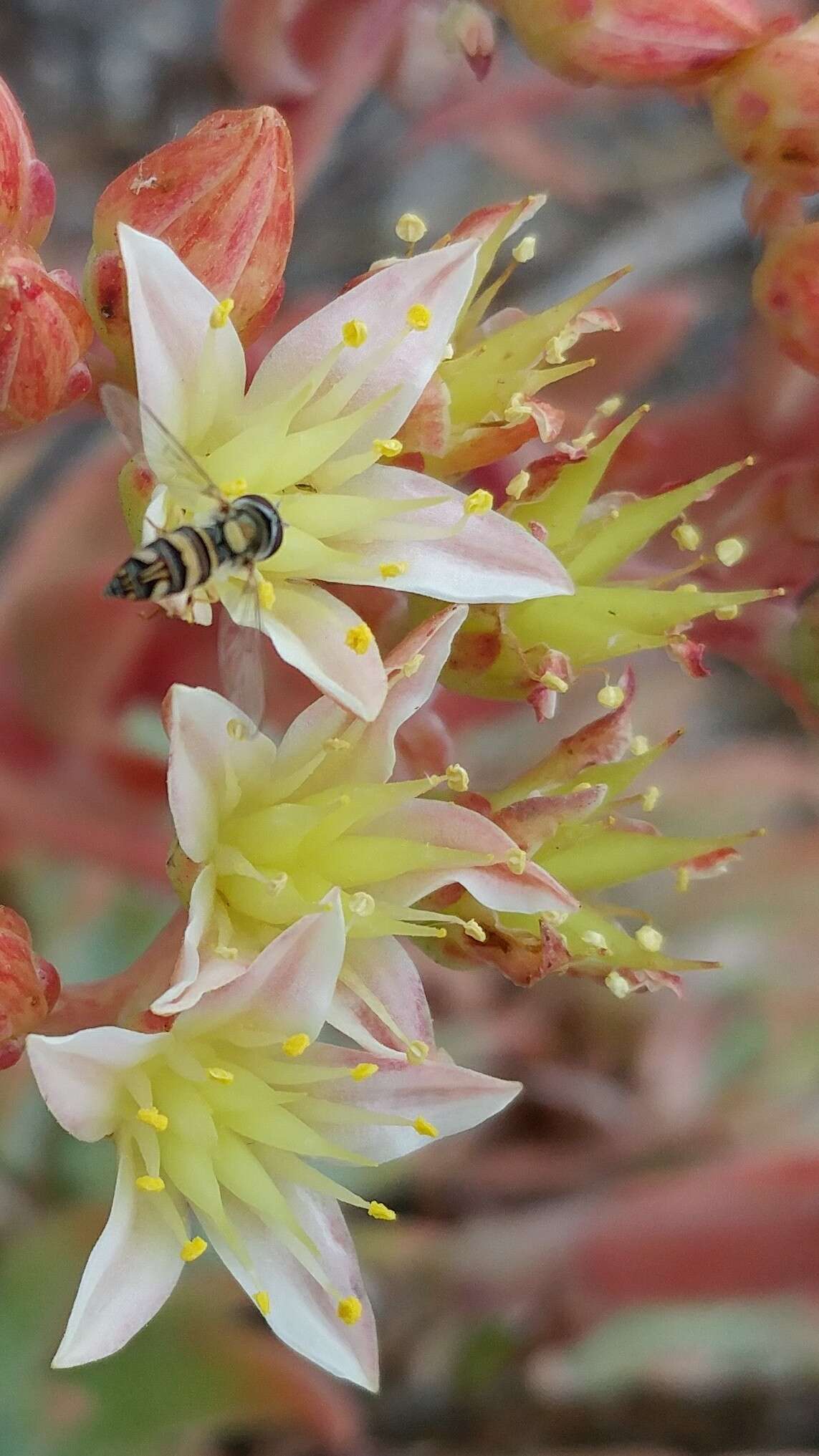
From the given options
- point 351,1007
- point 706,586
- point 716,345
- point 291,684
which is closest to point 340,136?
point 716,345

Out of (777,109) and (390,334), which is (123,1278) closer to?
(390,334)

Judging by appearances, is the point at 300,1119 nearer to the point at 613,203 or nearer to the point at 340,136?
the point at 340,136

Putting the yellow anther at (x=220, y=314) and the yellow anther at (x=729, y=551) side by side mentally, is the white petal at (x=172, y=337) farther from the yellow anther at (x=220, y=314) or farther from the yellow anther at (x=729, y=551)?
the yellow anther at (x=729, y=551)

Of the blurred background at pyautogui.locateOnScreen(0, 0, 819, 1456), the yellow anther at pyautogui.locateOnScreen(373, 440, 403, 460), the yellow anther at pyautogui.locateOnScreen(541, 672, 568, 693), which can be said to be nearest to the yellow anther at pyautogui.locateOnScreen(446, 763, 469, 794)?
the yellow anther at pyautogui.locateOnScreen(541, 672, 568, 693)

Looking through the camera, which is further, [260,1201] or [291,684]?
[291,684]

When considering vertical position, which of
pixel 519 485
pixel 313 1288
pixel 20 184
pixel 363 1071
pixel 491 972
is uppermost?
pixel 20 184

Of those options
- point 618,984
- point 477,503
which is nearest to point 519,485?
point 477,503

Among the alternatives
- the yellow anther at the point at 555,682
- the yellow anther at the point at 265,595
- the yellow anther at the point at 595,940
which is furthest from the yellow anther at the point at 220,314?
the yellow anther at the point at 595,940
